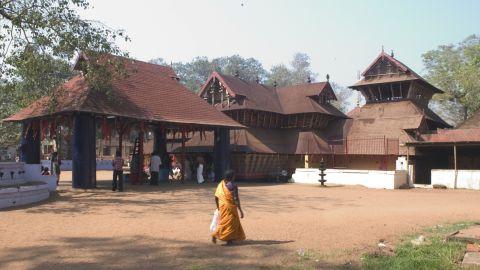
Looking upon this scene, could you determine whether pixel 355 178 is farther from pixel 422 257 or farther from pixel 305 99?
pixel 422 257

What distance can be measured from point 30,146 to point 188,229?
602 inches

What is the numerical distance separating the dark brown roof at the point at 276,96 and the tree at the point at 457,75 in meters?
10.8

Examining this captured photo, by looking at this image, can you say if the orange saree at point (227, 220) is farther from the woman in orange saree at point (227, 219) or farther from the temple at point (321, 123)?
the temple at point (321, 123)

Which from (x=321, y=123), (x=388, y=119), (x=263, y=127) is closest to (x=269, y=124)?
(x=263, y=127)

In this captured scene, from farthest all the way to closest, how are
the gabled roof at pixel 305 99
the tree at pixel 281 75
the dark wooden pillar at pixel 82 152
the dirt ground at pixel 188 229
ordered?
the tree at pixel 281 75
the gabled roof at pixel 305 99
the dark wooden pillar at pixel 82 152
the dirt ground at pixel 188 229

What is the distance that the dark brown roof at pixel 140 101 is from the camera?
18984 millimetres

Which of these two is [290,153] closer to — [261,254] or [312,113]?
[312,113]

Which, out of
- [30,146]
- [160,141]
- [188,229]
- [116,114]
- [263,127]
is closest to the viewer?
[188,229]

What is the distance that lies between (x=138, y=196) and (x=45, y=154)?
145 ft

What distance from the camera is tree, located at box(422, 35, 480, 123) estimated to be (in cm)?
3709

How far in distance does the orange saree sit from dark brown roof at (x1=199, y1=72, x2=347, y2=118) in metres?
22.9

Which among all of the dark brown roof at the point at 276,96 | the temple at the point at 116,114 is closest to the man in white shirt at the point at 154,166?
the temple at the point at 116,114

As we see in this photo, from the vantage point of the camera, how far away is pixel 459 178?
2486 cm

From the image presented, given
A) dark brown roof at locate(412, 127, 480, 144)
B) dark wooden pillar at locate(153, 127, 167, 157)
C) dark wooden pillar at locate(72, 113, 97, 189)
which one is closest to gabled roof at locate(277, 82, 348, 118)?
dark brown roof at locate(412, 127, 480, 144)
